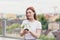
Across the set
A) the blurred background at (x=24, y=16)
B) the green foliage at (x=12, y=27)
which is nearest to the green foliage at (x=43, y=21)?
the blurred background at (x=24, y=16)

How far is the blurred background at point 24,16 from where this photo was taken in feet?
5.54

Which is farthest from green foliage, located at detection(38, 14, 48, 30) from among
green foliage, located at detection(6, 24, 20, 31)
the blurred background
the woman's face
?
green foliage, located at detection(6, 24, 20, 31)

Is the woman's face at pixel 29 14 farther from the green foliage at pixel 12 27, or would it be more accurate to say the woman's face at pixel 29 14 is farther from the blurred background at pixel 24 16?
the green foliage at pixel 12 27

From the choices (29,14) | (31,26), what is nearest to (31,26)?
(31,26)

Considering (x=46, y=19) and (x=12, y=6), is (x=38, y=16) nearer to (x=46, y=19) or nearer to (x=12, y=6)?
(x=46, y=19)

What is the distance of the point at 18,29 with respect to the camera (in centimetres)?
173

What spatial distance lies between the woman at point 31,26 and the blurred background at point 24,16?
1.8 inches

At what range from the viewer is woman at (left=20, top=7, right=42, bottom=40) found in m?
1.72

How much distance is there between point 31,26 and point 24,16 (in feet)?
0.52

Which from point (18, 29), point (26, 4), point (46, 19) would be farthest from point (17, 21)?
point (46, 19)

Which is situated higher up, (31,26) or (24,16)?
(24,16)

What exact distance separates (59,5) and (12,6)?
0.60m

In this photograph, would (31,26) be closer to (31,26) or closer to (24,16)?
(31,26)

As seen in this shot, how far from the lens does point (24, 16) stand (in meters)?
1.74
